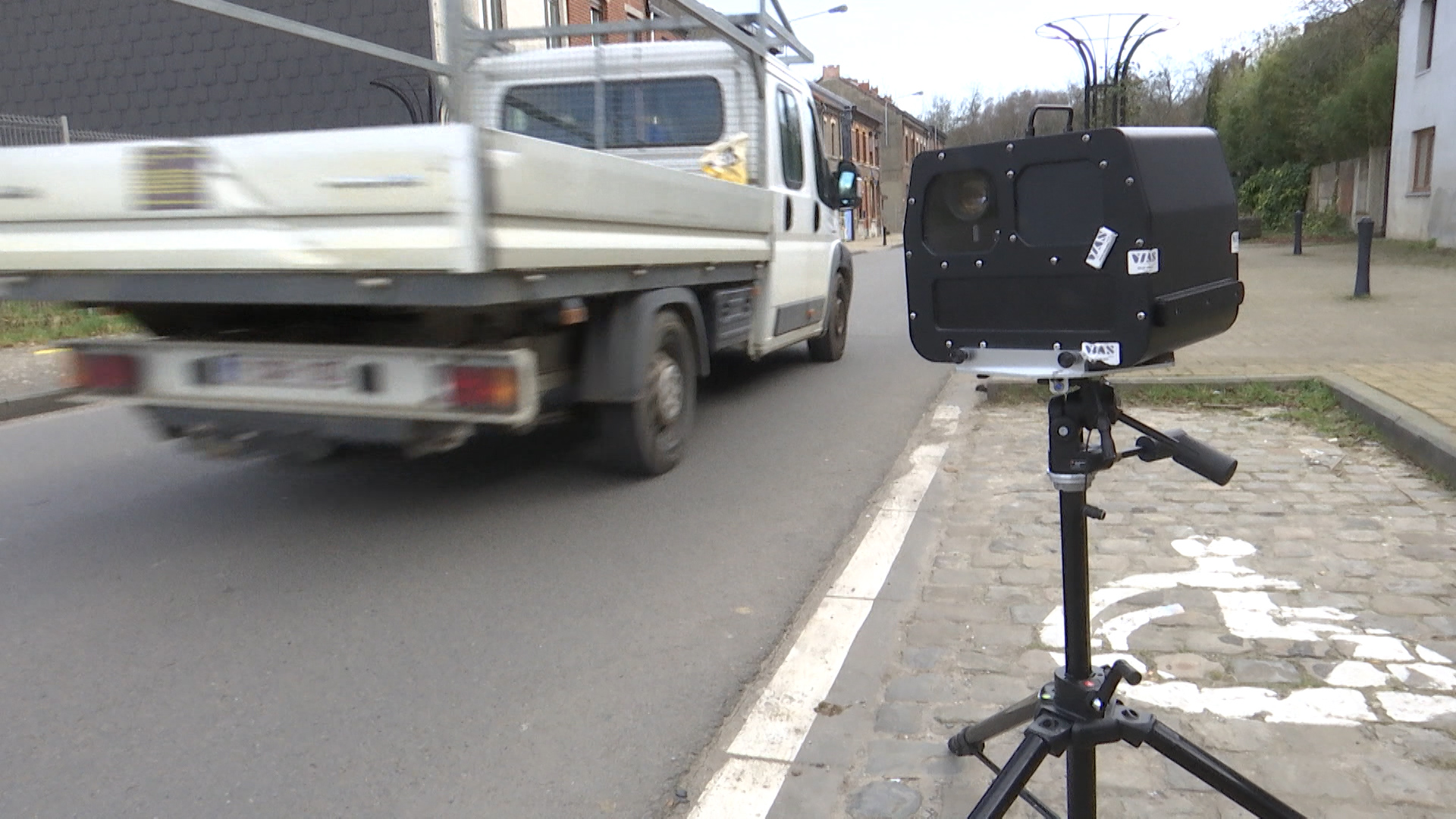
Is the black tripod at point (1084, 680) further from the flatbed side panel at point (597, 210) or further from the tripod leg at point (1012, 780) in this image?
the flatbed side panel at point (597, 210)

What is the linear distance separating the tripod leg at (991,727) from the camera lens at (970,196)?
107cm

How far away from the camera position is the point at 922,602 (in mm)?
4000

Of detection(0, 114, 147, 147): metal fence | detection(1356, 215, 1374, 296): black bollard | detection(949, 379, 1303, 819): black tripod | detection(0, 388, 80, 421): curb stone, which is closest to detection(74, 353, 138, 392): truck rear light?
detection(0, 388, 80, 421): curb stone

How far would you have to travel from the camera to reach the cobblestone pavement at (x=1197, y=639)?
271cm

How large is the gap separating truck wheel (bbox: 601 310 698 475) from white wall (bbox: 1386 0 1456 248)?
870 inches

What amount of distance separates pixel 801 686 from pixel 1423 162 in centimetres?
2740

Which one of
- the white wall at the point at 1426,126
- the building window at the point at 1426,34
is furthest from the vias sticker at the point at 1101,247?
the building window at the point at 1426,34

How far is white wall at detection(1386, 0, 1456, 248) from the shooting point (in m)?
22.8

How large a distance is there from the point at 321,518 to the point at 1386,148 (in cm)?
3037

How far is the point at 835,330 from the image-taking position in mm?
10062

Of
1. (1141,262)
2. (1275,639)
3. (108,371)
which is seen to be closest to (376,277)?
(108,371)

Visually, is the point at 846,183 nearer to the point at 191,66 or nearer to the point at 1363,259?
the point at 1363,259

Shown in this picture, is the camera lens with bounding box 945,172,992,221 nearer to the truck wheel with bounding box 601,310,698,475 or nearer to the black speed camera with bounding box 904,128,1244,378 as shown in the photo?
the black speed camera with bounding box 904,128,1244,378

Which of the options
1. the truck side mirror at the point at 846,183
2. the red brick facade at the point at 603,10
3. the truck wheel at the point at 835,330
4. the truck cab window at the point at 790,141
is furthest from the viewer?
the red brick facade at the point at 603,10
